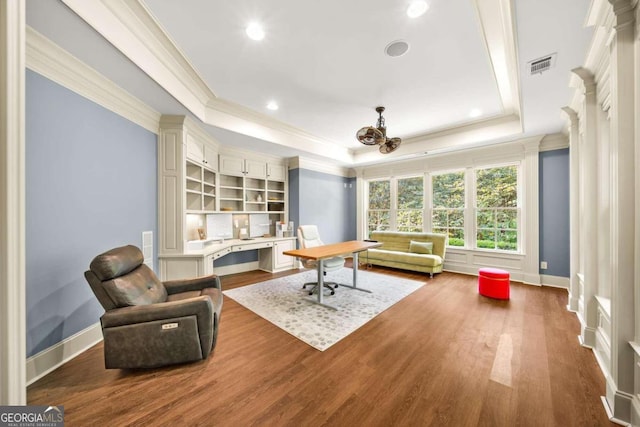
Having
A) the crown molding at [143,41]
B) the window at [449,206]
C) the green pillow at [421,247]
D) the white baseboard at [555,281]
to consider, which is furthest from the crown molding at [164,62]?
the white baseboard at [555,281]

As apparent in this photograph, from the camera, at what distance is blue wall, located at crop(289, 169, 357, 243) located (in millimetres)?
5770

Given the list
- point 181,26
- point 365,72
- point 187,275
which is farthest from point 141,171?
point 365,72

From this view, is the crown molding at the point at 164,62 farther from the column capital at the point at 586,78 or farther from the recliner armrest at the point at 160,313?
the column capital at the point at 586,78

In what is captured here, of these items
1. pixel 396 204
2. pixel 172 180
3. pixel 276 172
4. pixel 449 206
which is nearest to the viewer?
pixel 172 180

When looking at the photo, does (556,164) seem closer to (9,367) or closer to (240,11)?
(240,11)

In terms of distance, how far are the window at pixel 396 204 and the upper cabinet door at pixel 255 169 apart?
317 centimetres

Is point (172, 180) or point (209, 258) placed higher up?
point (172, 180)

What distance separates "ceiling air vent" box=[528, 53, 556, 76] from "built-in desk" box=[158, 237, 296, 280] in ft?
14.5

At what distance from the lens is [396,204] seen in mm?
6375

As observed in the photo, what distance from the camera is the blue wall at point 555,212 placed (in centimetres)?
407

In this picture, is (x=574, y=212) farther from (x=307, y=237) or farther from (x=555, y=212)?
(x=307, y=237)

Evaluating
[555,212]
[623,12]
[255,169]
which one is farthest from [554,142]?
[255,169]

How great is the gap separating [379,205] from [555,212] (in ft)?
11.7
